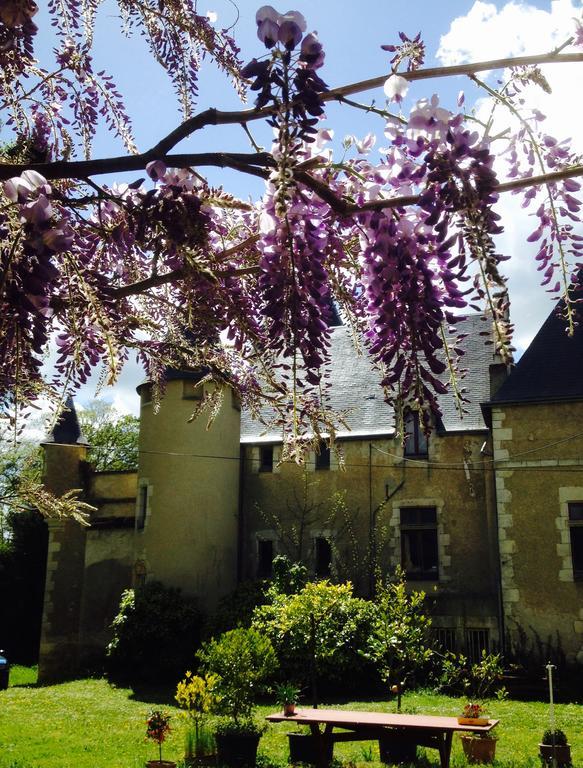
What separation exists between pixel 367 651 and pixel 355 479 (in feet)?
18.0

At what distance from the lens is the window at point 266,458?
809 inches

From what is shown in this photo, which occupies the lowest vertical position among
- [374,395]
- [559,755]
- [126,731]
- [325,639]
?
[126,731]

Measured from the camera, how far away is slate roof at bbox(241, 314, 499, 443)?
1841 centimetres

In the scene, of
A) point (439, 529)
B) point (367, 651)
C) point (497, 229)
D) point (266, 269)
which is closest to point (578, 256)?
point (497, 229)

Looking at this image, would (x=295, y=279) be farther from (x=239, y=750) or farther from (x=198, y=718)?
(x=198, y=718)

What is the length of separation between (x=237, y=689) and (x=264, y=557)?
1021cm

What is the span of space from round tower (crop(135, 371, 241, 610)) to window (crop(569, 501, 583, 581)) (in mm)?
8124

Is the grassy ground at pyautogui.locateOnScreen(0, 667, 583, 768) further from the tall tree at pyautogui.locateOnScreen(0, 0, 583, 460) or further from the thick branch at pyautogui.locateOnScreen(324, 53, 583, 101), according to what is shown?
the thick branch at pyautogui.locateOnScreen(324, 53, 583, 101)

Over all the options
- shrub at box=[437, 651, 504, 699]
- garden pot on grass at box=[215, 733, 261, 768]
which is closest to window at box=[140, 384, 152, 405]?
shrub at box=[437, 651, 504, 699]

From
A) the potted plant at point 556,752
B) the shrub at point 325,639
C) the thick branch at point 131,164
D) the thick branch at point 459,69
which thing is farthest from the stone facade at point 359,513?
the thick branch at point 459,69

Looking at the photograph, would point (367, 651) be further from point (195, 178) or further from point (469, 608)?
point (195, 178)

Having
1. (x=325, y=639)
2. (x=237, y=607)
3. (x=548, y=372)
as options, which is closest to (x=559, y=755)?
(x=325, y=639)

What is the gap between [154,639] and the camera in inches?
666

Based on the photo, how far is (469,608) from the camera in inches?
667
